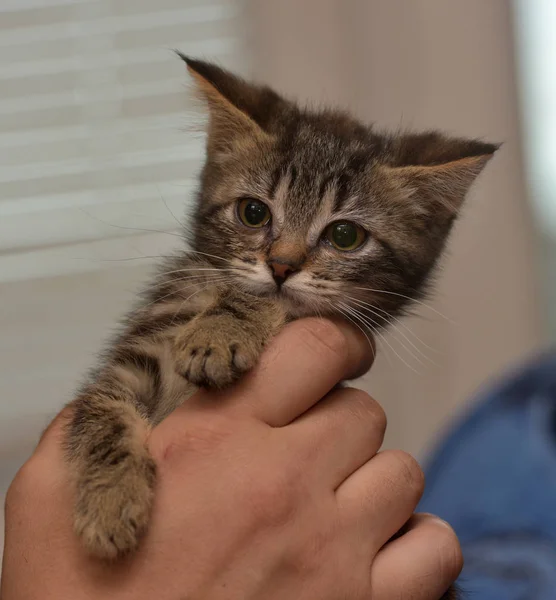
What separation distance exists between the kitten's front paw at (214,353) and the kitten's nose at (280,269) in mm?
133

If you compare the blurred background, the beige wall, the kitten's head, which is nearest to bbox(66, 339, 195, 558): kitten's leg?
the kitten's head

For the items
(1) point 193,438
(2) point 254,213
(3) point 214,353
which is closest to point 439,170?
(2) point 254,213

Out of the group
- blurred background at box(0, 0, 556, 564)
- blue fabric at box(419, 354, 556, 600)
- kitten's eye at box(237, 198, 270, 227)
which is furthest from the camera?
blurred background at box(0, 0, 556, 564)

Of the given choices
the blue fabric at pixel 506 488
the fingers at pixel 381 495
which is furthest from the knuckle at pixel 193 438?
the blue fabric at pixel 506 488

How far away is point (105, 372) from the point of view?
3.74 ft

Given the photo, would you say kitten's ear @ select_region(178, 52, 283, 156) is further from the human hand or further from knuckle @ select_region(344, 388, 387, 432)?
knuckle @ select_region(344, 388, 387, 432)

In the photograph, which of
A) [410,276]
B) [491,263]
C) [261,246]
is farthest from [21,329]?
[491,263]

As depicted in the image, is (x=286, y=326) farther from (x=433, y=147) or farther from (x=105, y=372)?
(x=433, y=147)

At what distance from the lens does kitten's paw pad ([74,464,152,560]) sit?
0.87 metres

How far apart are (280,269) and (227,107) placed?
1.24 ft

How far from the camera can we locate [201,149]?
2.20m

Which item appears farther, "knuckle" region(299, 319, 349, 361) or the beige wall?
the beige wall

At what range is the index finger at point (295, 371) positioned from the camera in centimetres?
101

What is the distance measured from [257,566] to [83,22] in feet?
6.34
